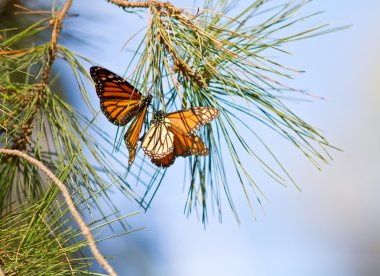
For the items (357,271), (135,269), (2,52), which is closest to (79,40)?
(2,52)

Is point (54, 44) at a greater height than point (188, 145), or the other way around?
point (54, 44)


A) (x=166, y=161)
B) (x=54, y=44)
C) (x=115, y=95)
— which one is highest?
(x=54, y=44)

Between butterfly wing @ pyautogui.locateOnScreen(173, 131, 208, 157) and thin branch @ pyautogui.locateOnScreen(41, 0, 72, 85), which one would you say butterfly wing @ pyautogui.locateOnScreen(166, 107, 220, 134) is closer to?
butterfly wing @ pyautogui.locateOnScreen(173, 131, 208, 157)

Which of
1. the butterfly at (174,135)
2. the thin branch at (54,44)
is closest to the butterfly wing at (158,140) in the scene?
the butterfly at (174,135)

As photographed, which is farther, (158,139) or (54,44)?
(54,44)

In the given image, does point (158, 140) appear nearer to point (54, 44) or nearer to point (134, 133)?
point (134, 133)

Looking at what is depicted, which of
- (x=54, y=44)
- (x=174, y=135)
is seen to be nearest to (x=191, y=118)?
(x=174, y=135)

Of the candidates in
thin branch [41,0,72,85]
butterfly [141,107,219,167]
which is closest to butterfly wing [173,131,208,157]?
butterfly [141,107,219,167]

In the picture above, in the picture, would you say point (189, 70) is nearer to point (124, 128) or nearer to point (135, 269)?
point (124, 128)
